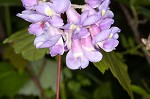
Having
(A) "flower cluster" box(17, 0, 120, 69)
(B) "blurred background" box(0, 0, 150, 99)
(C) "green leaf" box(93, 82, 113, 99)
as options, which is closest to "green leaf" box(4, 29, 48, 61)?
(B) "blurred background" box(0, 0, 150, 99)

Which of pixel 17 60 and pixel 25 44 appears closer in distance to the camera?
pixel 25 44

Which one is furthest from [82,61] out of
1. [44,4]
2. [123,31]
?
[123,31]

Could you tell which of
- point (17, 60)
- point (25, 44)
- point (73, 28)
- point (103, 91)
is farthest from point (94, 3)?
point (103, 91)

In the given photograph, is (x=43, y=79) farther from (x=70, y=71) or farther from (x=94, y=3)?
(x=94, y=3)

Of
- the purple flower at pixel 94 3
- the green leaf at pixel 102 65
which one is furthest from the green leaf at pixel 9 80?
the purple flower at pixel 94 3

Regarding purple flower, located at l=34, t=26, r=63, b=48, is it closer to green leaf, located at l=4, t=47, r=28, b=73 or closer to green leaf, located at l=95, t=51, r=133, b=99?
green leaf, located at l=95, t=51, r=133, b=99
